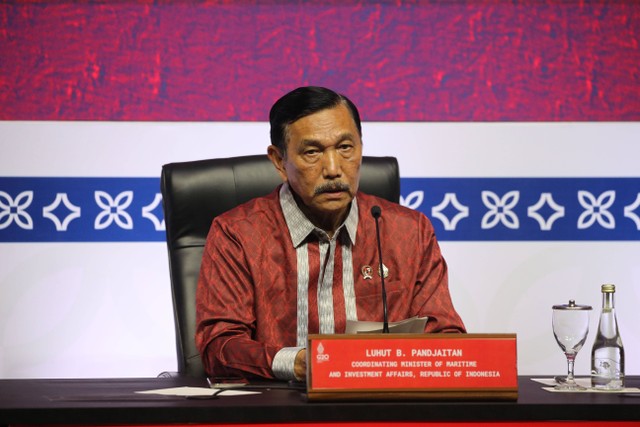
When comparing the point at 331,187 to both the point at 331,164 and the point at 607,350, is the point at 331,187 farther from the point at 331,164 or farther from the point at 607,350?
the point at 607,350

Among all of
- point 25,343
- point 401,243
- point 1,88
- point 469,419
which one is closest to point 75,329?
point 25,343

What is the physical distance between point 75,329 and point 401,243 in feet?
4.48

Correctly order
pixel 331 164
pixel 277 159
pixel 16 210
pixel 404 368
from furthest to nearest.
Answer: pixel 16 210 → pixel 277 159 → pixel 331 164 → pixel 404 368

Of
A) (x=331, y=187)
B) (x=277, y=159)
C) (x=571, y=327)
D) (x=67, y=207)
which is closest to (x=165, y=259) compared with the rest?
(x=67, y=207)

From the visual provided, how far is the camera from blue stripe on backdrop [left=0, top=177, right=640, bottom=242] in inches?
122

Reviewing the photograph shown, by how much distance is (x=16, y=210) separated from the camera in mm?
3094

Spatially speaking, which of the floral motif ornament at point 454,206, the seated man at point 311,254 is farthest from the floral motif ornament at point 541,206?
the seated man at point 311,254

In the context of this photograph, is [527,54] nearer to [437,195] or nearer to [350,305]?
[437,195]

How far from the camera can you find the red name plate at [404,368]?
1.33m

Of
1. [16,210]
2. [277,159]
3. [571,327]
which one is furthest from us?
[16,210]

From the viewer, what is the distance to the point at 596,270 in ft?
10.5

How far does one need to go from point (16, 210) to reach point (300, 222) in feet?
4.30

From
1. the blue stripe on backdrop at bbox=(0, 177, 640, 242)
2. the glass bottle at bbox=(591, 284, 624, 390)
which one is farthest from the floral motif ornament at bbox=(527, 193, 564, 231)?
the glass bottle at bbox=(591, 284, 624, 390)

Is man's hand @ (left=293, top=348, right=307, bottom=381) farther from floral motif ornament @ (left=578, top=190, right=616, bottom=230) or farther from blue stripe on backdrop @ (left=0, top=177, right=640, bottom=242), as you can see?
floral motif ornament @ (left=578, top=190, right=616, bottom=230)
